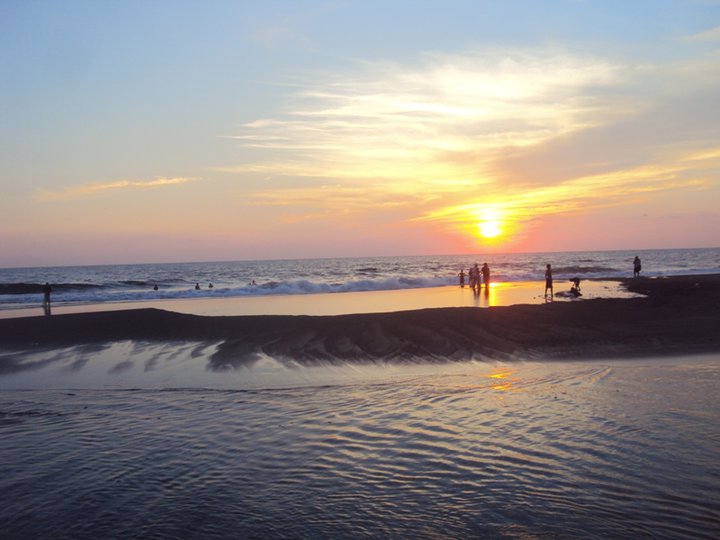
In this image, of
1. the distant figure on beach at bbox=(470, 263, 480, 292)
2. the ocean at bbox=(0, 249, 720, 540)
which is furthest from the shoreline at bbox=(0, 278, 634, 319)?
the ocean at bbox=(0, 249, 720, 540)

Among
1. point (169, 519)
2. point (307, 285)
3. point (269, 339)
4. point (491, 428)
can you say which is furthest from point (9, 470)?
point (307, 285)

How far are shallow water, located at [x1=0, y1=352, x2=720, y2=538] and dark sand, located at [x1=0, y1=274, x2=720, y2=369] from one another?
336 cm

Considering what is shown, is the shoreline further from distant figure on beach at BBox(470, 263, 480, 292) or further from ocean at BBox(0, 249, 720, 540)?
ocean at BBox(0, 249, 720, 540)

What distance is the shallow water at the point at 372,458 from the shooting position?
6.11 metres

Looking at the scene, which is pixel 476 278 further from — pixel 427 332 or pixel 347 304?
pixel 427 332

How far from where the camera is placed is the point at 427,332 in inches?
747

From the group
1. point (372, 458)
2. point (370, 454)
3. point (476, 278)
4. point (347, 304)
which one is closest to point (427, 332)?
point (370, 454)

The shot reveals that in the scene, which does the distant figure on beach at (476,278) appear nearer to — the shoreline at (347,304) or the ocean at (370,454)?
the shoreline at (347,304)

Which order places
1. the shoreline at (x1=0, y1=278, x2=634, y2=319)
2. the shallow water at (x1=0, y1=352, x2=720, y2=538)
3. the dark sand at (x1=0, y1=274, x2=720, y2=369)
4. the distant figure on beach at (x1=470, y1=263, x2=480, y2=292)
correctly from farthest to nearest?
the distant figure on beach at (x1=470, y1=263, x2=480, y2=292) → the shoreline at (x1=0, y1=278, x2=634, y2=319) → the dark sand at (x1=0, y1=274, x2=720, y2=369) → the shallow water at (x1=0, y1=352, x2=720, y2=538)

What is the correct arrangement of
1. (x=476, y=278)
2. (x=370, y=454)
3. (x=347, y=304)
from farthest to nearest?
(x=476, y=278) → (x=347, y=304) → (x=370, y=454)

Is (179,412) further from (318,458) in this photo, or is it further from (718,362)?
(718,362)

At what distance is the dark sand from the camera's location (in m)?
16.7

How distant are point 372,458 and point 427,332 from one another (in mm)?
11171

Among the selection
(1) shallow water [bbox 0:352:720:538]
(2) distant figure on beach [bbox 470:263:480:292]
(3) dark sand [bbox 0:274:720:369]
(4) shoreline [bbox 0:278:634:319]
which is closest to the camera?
(1) shallow water [bbox 0:352:720:538]
